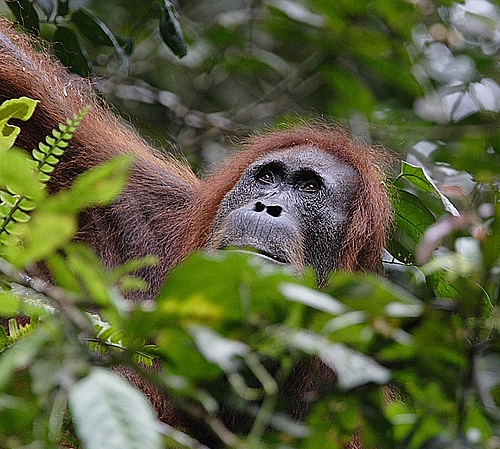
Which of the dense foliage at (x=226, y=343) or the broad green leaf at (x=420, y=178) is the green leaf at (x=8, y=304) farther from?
the broad green leaf at (x=420, y=178)

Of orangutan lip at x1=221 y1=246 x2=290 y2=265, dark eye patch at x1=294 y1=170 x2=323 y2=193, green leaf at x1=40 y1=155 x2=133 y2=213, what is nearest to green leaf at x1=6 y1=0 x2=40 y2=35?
dark eye patch at x1=294 y1=170 x2=323 y2=193

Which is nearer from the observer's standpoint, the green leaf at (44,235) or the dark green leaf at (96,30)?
the green leaf at (44,235)

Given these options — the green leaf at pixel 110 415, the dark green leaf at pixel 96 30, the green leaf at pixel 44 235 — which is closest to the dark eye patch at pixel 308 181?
the dark green leaf at pixel 96 30

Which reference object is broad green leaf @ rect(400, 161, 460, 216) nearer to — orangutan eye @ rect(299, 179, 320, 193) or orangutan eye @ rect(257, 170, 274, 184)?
orangutan eye @ rect(299, 179, 320, 193)

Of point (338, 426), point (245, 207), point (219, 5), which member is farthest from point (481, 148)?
point (338, 426)

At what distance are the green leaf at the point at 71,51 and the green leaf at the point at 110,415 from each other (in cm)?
307

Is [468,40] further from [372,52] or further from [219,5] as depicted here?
[219,5]

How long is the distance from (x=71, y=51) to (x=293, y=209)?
1372 mm

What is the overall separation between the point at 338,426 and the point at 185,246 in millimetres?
2370

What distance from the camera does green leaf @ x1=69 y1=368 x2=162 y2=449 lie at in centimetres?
107

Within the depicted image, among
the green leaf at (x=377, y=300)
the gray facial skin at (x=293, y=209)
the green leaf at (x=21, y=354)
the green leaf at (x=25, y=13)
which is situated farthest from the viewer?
the green leaf at (x=25, y=13)

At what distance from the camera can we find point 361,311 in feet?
4.35

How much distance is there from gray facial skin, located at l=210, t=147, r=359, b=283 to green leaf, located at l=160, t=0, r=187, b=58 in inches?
26.3

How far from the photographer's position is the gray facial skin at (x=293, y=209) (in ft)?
10.6
